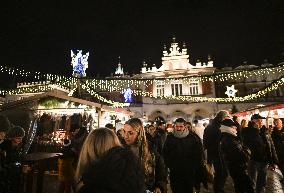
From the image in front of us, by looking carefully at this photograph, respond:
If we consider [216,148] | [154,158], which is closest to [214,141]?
[216,148]

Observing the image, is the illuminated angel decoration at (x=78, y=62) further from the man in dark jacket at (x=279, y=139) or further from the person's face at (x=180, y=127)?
the person's face at (x=180, y=127)

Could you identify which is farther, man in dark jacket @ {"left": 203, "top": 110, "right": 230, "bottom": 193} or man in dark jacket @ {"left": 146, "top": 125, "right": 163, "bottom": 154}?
man in dark jacket @ {"left": 203, "top": 110, "right": 230, "bottom": 193}

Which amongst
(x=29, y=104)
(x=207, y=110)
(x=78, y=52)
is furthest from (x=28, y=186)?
(x=78, y=52)

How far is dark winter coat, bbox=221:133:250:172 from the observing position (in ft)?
17.4

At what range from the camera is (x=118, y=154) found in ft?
6.84

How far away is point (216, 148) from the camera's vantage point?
6355mm

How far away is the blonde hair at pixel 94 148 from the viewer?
2.16 m

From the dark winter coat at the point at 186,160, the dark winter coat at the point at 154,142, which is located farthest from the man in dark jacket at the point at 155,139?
the dark winter coat at the point at 186,160

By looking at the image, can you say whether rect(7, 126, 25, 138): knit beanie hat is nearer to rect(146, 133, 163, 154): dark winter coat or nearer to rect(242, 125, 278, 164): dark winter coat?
rect(146, 133, 163, 154): dark winter coat

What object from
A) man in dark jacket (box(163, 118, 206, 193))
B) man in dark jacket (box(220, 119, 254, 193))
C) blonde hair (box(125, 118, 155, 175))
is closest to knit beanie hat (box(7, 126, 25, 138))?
blonde hair (box(125, 118, 155, 175))

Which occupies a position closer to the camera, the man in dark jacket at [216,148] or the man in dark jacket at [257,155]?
the man in dark jacket at [216,148]

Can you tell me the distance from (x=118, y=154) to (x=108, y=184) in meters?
0.26

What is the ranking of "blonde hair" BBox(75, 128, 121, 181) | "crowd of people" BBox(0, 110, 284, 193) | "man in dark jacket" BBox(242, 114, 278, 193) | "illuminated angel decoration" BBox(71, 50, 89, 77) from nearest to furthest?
"crowd of people" BBox(0, 110, 284, 193) → "blonde hair" BBox(75, 128, 121, 181) → "man in dark jacket" BBox(242, 114, 278, 193) → "illuminated angel decoration" BBox(71, 50, 89, 77)

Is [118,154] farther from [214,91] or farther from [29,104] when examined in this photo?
[214,91]
